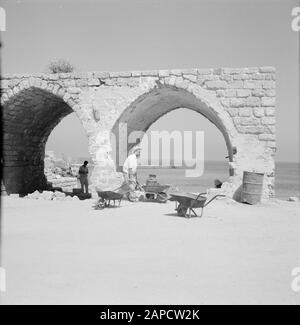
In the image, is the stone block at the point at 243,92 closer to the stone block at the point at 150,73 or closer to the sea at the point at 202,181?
the stone block at the point at 150,73

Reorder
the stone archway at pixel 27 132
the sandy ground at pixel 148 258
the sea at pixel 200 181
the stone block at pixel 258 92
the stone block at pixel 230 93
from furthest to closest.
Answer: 1. the sea at pixel 200 181
2. the stone archway at pixel 27 132
3. the stone block at pixel 230 93
4. the stone block at pixel 258 92
5. the sandy ground at pixel 148 258

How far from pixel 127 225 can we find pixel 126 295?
3.13m

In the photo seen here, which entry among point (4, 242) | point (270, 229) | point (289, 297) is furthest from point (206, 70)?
point (289, 297)

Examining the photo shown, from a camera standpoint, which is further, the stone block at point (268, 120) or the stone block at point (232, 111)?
the stone block at point (232, 111)

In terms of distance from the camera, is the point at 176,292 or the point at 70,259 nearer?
the point at 176,292

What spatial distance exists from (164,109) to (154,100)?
1884 mm

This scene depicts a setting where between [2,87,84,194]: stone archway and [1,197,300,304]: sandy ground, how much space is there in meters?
5.13

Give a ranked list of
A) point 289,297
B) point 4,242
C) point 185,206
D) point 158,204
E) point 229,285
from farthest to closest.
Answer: point 158,204 → point 185,206 → point 4,242 → point 229,285 → point 289,297

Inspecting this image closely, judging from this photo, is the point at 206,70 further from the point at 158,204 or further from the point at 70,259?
the point at 70,259

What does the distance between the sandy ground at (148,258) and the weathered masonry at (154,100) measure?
2.77m

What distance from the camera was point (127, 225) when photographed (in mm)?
6637

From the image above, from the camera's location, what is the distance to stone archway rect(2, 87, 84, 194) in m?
12.1

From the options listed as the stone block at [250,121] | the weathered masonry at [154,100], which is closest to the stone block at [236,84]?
the weathered masonry at [154,100]

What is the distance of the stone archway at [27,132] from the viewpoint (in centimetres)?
1206
